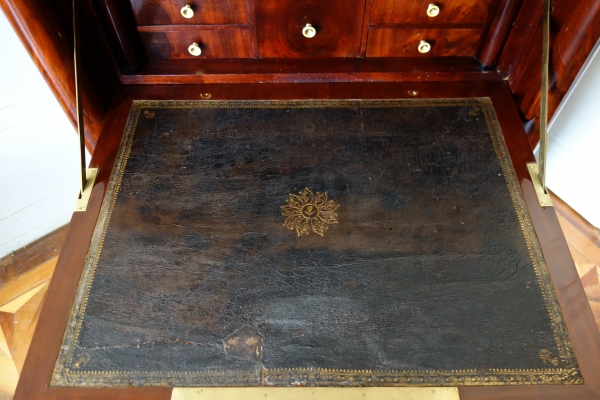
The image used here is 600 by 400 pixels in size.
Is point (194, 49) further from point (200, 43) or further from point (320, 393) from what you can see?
point (320, 393)

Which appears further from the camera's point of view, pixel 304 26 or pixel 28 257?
pixel 28 257

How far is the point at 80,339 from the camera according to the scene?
93 centimetres

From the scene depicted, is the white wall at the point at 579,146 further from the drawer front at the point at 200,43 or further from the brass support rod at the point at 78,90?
the brass support rod at the point at 78,90

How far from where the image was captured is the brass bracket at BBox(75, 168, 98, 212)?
110 centimetres

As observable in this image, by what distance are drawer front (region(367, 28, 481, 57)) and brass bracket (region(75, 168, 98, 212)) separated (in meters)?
0.76

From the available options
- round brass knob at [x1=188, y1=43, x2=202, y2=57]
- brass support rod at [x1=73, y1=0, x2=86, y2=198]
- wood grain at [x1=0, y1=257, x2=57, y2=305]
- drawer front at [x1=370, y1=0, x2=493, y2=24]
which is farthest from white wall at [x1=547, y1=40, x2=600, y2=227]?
wood grain at [x1=0, y1=257, x2=57, y2=305]

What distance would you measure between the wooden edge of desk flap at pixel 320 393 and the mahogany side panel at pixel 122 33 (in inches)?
33.1

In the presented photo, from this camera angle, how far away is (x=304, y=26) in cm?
123

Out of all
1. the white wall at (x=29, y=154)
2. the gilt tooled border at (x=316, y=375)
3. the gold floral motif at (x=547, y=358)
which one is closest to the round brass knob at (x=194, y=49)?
the white wall at (x=29, y=154)

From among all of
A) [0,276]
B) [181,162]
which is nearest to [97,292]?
[181,162]

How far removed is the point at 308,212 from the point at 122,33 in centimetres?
65

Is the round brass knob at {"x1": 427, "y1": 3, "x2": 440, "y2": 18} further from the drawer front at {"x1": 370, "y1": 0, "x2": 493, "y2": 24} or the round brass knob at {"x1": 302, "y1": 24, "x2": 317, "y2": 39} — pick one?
the round brass knob at {"x1": 302, "y1": 24, "x2": 317, "y2": 39}

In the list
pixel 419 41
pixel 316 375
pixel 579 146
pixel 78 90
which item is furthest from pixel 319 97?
pixel 579 146

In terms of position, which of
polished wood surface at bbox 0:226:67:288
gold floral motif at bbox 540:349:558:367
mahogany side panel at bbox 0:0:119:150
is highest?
mahogany side panel at bbox 0:0:119:150
